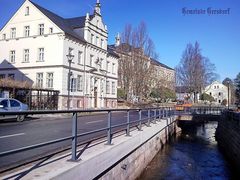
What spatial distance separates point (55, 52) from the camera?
3559cm

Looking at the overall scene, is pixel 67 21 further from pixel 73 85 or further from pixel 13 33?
pixel 73 85

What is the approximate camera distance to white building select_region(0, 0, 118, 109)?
117 ft

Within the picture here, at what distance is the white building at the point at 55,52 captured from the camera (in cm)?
3572

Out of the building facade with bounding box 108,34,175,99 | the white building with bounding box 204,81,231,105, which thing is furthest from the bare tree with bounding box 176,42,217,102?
the white building with bounding box 204,81,231,105

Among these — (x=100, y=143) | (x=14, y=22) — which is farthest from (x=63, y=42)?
(x=100, y=143)

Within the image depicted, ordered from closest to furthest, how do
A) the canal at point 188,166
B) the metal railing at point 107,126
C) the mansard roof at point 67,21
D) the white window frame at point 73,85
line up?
the metal railing at point 107,126 < the canal at point 188,166 < the white window frame at point 73,85 < the mansard roof at point 67,21

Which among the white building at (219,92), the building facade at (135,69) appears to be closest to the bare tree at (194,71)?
the building facade at (135,69)

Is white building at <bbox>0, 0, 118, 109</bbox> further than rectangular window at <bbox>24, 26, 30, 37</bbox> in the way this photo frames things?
No

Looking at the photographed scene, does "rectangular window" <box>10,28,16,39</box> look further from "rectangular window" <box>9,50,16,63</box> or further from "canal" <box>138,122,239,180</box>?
"canal" <box>138,122,239,180</box>

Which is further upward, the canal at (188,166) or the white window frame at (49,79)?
the white window frame at (49,79)

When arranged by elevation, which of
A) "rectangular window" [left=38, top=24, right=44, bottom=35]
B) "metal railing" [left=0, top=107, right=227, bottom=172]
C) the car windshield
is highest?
"rectangular window" [left=38, top=24, right=44, bottom=35]

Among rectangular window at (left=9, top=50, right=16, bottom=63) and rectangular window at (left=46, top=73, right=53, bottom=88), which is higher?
rectangular window at (left=9, top=50, right=16, bottom=63)

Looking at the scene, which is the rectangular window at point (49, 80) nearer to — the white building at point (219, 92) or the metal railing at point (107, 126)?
the metal railing at point (107, 126)

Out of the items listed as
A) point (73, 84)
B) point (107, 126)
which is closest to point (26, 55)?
point (73, 84)
